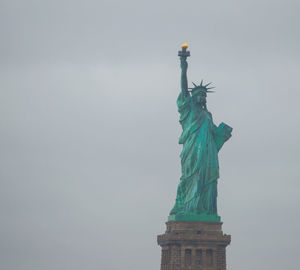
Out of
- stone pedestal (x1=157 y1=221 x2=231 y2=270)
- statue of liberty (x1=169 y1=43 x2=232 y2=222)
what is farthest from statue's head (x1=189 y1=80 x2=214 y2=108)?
stone pedestal (x1=157 y1=221 x2=231 y2=270)

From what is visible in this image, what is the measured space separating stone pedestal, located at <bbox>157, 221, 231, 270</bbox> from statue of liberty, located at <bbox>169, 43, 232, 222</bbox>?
54 centimetres

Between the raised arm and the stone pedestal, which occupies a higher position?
the raised arm

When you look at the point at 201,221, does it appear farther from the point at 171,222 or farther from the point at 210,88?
the point at 210,88

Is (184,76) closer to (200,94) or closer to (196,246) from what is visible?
(200,94)

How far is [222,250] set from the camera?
69.1m

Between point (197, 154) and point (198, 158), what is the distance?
34 cm

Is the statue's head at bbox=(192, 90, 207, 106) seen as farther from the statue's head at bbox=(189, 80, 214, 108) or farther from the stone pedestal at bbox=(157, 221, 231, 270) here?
the stone pedestal at bbox=(157, 221, 231, 270)

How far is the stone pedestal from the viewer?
68438 millimetres

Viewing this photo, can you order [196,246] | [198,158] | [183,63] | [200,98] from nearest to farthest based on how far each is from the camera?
1. [196,246]
2. [198,158]
3. [200,98]
4. [183,63]

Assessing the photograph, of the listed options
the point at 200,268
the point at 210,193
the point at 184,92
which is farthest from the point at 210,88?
the point at 200,268

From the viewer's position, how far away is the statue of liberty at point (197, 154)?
69.3 m

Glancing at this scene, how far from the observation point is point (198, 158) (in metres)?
69.4

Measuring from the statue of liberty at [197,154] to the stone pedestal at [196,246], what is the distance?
536 millimetres

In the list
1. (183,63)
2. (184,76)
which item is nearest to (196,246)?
(184,76)
